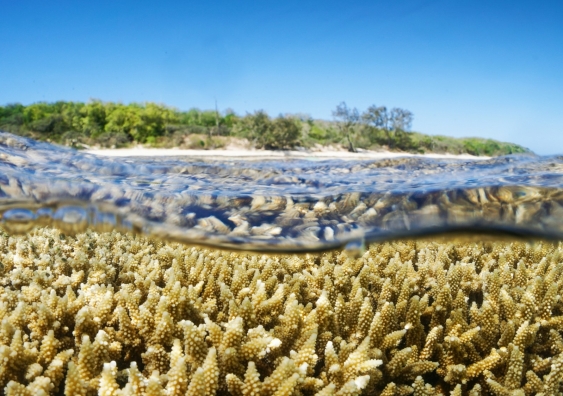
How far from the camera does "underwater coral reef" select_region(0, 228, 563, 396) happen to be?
263cm

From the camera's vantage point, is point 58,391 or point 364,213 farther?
point 364,213

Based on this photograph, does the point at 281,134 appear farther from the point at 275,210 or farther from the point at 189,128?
the point at 275,210

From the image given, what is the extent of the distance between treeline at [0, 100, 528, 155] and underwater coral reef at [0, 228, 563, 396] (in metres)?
26.2

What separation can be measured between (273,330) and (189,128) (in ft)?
107

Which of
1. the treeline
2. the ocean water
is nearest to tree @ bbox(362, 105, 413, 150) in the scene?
the treeline

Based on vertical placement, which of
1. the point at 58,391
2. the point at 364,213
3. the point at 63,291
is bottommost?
the point at 58,391

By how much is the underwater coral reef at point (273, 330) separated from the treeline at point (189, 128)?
26.2 metres

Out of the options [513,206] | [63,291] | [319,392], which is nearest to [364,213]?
[513,206]

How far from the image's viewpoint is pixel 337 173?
8.00 metres

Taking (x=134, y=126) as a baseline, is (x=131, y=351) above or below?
below

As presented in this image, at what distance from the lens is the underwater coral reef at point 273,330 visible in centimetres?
263

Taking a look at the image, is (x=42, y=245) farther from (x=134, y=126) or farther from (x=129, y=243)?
(x=134, y=126)

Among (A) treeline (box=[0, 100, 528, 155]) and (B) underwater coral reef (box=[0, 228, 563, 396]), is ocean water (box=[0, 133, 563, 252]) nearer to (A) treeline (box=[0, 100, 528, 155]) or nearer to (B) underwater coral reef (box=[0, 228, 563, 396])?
(B) underwater coral reef (box=[0, 228, 563, 396])

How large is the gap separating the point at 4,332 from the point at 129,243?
7.46 feet
